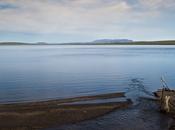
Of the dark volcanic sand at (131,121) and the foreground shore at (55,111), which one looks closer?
the dark volcanic sand at (131,121)

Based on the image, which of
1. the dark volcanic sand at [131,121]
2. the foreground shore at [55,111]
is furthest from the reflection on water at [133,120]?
the foreground shore at [55,111]

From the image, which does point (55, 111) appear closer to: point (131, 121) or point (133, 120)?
point (131, 121)

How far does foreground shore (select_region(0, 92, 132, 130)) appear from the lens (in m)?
18.9

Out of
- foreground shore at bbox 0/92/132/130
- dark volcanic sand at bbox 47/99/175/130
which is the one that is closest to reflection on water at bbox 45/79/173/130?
dark volcanic sand at bbox 47/99/175/130

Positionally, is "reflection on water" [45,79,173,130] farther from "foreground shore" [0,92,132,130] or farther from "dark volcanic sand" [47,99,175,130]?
"foreground shore" [0,92,132,130]

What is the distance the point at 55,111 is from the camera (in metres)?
21.8

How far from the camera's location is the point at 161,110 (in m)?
22.1

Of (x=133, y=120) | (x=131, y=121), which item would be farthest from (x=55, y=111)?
(x=133, y=120)

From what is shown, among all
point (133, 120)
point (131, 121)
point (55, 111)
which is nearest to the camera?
point (131, 121)

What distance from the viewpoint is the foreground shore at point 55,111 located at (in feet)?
62.1

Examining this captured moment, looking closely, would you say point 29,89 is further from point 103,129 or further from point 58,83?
point 103,129

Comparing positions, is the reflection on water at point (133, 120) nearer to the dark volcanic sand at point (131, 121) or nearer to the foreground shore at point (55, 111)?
the dark volcanic sand at point (131, 121)

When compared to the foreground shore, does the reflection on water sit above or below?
below

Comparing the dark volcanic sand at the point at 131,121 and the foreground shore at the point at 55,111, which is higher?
the foreground shore at the point at 55,111
